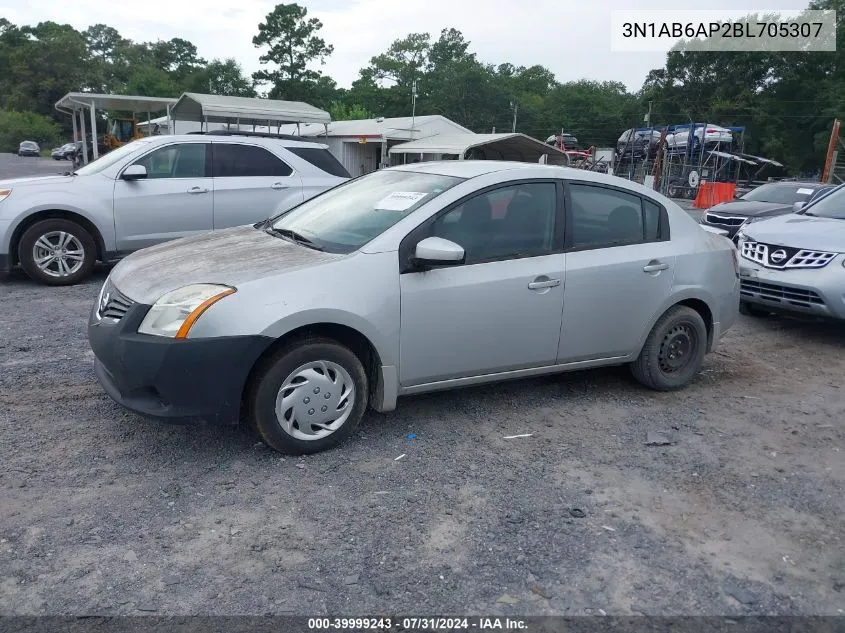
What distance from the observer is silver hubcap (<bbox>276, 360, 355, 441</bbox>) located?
12.2ft

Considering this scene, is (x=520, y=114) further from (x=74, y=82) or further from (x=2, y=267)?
(x=2, y=267)

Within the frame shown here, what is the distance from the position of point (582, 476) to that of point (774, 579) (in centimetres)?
107

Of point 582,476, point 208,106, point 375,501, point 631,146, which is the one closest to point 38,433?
point 375,501

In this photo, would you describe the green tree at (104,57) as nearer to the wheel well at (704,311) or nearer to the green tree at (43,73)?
the green tree at (43,73)

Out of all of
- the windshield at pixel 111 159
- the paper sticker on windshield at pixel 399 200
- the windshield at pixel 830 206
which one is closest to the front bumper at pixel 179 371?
the paper sticker on windshield at pixel 399 200

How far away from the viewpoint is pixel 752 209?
36.8 ft

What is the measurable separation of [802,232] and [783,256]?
30 cm

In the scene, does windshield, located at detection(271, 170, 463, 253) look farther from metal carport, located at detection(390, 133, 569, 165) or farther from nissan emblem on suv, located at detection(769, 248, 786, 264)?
metal carport, located at detection(390, 133, 569, 165)

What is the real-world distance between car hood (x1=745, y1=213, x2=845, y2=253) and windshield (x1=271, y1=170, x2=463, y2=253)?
4220 millimetres

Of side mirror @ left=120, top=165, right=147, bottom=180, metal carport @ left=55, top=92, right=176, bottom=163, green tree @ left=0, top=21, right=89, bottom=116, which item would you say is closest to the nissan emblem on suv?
side mirror @ left=120, top=165, right=147, bottom=180

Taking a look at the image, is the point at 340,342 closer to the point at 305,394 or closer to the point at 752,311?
the point at 305,394

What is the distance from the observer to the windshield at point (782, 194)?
1191 cm

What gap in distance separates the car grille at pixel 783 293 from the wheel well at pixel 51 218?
6713 mm

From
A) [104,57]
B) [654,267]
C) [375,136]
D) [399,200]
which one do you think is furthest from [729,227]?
A: [104,57]
